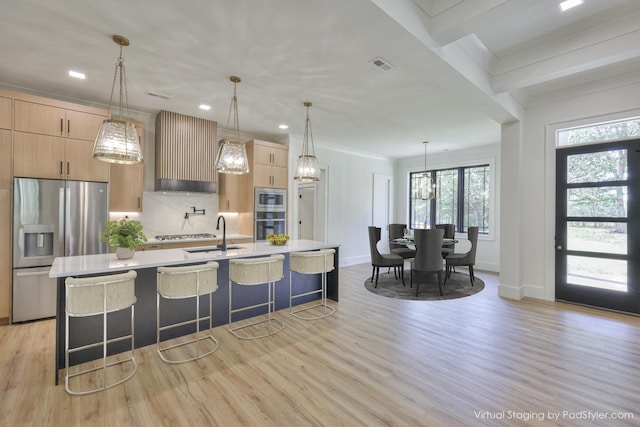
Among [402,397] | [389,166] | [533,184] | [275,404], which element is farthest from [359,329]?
[389,166]

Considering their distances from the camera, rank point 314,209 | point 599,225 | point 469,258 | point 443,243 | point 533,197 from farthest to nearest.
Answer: point 314,209, point 443,243, point 469,258, point 533,197, point 599,225

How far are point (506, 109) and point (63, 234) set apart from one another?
20.3ft

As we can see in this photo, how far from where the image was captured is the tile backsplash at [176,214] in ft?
16.4

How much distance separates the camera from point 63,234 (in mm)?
3760

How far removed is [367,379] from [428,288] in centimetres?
332

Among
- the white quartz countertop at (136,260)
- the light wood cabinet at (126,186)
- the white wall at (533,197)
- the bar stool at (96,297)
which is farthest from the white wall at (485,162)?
the bar stool at (96,297)

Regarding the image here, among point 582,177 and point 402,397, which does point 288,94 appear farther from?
point 582,177

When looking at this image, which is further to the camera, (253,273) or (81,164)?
(81,164)

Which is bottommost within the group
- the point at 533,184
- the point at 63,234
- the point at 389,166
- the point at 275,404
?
the point at 275,404

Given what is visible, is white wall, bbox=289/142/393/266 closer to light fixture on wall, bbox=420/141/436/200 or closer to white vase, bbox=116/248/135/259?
light fixture on wall, bbox=420/141/436/200

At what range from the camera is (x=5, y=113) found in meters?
3.51

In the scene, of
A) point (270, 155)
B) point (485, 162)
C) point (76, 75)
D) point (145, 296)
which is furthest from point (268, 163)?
point (485, 162)

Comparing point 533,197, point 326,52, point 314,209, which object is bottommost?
point 314,209

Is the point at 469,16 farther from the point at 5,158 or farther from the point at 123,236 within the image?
the point at 5,158
